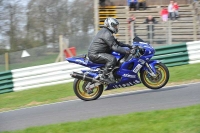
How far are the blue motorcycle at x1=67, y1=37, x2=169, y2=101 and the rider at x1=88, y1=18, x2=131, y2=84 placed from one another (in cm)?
12

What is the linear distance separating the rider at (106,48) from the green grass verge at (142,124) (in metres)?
2.57

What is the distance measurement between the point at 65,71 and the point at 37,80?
1.05 m

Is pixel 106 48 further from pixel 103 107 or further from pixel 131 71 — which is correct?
pixel 103 107

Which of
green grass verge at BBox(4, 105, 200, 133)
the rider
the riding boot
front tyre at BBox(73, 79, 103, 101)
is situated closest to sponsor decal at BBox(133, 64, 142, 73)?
the rider

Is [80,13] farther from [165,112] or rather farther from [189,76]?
[165,112]

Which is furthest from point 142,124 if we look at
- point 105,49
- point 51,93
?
point 51,93

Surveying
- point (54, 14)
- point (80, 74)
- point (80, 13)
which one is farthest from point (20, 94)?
point (54, 14)

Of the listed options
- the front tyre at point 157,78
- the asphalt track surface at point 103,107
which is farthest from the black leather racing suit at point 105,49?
the asphalt track surface at point 103,107

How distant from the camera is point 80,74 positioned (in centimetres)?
1012

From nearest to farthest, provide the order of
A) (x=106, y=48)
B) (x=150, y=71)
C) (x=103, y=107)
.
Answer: (x=103, y=107), (x=150, y=71), (x=106, y=48)

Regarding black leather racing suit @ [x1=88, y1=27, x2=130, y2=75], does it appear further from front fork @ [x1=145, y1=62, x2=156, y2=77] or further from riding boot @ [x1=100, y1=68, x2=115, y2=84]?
front fork @ [x1=145, y1=62, x2=156, y2=77]

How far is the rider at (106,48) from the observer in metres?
10.0

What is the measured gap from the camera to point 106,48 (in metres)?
10.3

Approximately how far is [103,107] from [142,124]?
240 centimetres
